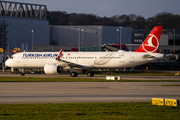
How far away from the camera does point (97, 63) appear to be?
45281 mm

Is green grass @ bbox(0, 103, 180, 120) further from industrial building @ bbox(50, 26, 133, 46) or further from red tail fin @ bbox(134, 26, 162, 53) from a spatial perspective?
industrial building @ bbox(50, 26, 133, 46)

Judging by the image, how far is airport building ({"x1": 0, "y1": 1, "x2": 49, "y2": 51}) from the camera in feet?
333

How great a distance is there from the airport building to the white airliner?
50.0 meters

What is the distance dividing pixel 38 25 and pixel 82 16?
88538 mm

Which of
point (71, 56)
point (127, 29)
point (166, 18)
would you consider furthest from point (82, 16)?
point (71, 56)

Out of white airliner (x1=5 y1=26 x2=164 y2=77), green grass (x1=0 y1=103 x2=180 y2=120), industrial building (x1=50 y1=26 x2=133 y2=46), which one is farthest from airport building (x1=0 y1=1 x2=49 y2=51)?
green grass (x1=0 y1=103 x2=180 y2=120)

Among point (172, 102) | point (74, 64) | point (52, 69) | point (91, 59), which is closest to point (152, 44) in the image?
point (91, 59)

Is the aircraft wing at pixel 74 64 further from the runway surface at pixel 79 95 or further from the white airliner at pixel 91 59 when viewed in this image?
the runway surface at pixel 79 95

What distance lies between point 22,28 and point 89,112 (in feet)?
314

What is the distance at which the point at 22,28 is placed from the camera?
347 ft

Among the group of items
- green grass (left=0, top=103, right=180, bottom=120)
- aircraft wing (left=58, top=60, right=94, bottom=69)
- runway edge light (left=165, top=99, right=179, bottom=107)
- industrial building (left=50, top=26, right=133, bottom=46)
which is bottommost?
green grass (left=0, top=103, right=180, bottom=120)

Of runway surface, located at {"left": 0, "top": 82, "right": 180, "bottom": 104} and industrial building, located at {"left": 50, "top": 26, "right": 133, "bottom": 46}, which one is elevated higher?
industrial building, located at {"left": 50, "top": 26, "right": 133, "bottom": 46}

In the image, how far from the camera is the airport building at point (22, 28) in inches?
3996

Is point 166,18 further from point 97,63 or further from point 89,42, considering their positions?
point 97,63
